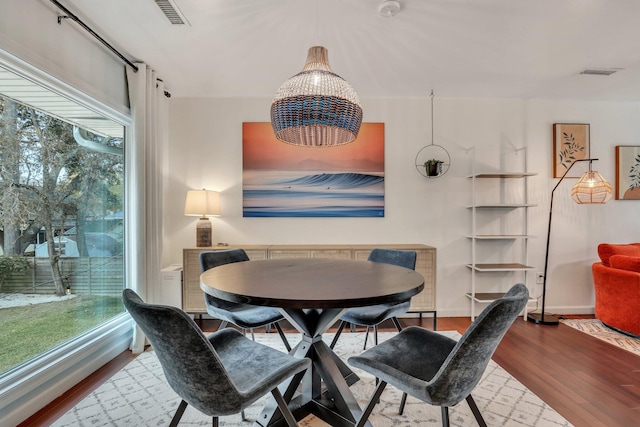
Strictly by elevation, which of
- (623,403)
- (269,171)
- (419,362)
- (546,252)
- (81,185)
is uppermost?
(269,171)

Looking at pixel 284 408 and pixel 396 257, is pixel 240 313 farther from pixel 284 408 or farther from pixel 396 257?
pixel 396 257

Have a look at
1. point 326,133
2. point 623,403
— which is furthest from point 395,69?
point 623,403

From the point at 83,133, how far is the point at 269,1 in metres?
1.73

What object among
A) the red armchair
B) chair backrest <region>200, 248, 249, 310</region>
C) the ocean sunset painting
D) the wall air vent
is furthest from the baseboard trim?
the wall air vent

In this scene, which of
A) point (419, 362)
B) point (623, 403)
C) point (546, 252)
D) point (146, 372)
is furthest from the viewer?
point (546, 252)

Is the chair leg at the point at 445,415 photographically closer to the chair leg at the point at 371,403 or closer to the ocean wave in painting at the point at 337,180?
the chair leg at the point at 371,403

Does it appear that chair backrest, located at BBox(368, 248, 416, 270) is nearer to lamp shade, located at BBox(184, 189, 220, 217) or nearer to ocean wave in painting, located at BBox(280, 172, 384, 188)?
ocean wave in painting, located at BBox(280, 172, 384, 188)

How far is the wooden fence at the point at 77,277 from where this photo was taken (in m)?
1.89

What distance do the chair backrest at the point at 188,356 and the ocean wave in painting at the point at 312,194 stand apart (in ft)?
8.19

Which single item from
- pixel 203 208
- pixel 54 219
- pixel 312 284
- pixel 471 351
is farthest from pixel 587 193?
pixel 54 219

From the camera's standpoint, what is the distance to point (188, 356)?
1050 mm

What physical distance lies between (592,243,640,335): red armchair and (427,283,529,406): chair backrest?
2.79 m

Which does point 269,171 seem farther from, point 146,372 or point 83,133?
point 146,372

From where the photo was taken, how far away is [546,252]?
3469 mm
